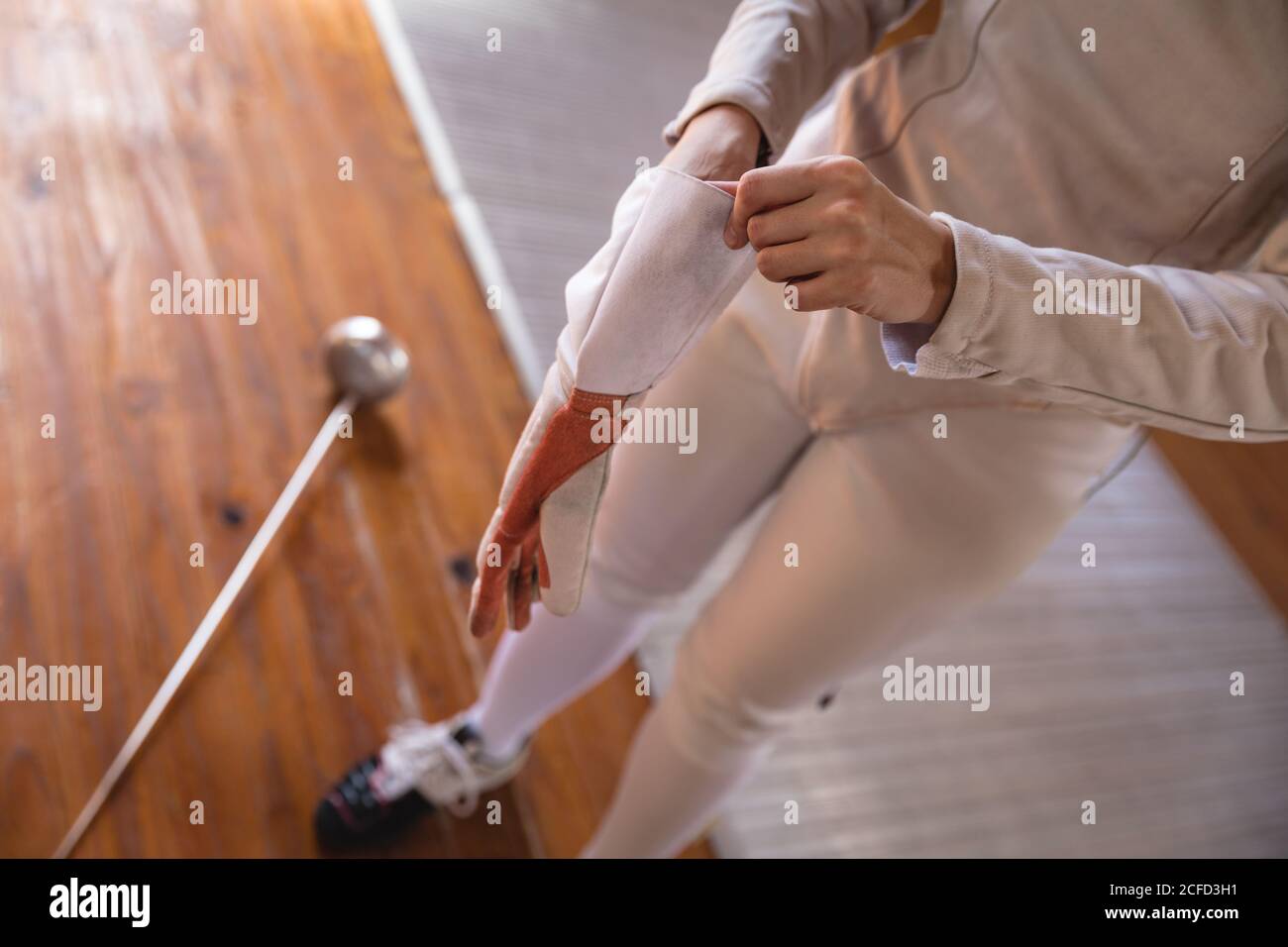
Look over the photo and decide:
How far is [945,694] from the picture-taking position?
1.57 metres

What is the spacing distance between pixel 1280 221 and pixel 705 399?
38 centimetres

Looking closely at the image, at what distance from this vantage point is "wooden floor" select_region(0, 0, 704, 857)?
3.49ft

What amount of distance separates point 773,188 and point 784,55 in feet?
0.66

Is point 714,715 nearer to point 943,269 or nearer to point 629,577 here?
point 629,577

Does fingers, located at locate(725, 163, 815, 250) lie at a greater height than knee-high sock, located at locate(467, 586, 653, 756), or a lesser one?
greater

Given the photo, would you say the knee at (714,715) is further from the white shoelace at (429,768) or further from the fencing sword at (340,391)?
the fencing sword at (340,391)

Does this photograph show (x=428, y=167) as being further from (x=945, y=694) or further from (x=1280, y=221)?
(x=1280, y=221)

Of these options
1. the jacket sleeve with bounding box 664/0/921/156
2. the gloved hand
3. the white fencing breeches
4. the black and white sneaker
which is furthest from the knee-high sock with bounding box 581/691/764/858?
the jacket sleeve with bounding box 664/0/921/156

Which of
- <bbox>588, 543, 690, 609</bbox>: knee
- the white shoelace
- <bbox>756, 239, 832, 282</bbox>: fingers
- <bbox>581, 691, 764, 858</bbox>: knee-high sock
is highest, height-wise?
<bbox>756, 239, 832, 282</bbox>: fingers

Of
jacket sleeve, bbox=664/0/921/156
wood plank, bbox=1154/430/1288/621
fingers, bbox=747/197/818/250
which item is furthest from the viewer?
wood plank, bbox=1154/430/1288/621

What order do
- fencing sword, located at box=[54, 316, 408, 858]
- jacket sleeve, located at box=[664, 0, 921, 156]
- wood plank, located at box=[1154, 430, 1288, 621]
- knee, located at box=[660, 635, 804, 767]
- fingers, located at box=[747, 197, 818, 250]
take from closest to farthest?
1. fingers, located at box=[747, 197, 818, 250]
2. jacket sleeve, located at box=[664, 0, 921, 156]
3. knee, located at box=[660, 635, 804, 767]
4. fencing sword, located at box=[54, 316, 408, 858]
5. wood plank, located at box=[1154, 430, 1288, 621]

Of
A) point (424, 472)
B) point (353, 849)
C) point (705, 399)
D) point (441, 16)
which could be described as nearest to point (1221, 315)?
point (705, 399)

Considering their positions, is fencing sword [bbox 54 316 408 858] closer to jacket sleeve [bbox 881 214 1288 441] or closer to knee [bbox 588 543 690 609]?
knee [bbox 588 543 690 609]

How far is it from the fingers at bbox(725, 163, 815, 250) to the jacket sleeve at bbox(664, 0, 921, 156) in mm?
148
